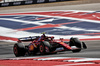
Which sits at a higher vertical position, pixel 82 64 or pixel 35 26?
pixel 82 64

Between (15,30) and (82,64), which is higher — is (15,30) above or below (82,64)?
below

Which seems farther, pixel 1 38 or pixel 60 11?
pixel 60 11

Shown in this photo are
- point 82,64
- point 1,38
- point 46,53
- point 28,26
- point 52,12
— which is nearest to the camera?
point 82,64

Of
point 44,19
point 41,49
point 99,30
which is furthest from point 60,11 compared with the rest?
point 41,49

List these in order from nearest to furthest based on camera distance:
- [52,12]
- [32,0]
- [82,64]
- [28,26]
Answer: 1. [82,64]
2. [28,26]
3. [52,12]
4. [32,0]

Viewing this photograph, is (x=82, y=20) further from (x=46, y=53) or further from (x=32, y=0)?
(x=32, y=0)

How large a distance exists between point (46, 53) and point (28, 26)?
14.1 metres

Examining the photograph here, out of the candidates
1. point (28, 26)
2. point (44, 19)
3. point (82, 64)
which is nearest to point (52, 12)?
point (44, 19)

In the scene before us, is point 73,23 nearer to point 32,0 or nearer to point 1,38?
point 1,38

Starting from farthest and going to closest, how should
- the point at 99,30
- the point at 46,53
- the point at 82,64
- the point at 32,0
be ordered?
the point at 32,0, the point at 99,30, the point at 46,53, the point at 82,64

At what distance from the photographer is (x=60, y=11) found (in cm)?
2978

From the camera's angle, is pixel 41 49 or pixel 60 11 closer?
pixel 41 49

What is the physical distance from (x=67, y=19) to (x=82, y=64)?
1885 cm

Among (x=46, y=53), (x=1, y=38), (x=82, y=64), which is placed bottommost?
(x=1, y=38)
